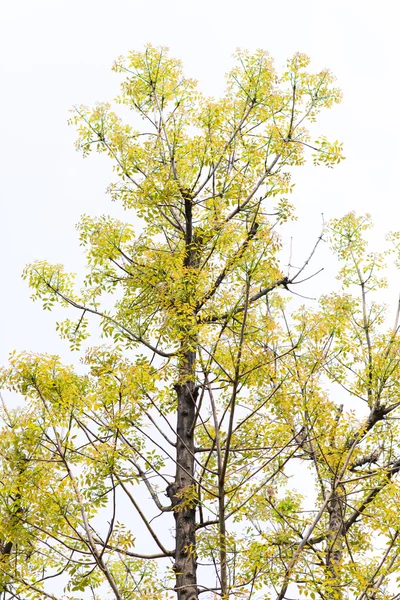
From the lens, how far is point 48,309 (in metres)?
7.68

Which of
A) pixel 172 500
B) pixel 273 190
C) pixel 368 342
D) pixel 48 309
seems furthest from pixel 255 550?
pixel 368 342

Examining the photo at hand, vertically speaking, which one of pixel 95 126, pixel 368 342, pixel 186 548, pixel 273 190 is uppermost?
pixel 95 126

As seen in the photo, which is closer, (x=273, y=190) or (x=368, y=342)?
(x=273, y=190)

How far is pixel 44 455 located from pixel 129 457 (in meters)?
1.21

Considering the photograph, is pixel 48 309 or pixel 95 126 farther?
pixel 95 126

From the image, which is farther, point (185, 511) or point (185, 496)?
point (185, 511)

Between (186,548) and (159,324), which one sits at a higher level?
(159,324)

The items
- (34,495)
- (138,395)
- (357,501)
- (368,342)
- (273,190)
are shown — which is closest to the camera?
(34,495)

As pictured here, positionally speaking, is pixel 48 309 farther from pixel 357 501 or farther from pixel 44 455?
pixel 357 501

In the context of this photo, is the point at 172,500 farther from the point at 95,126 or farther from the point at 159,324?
the point at 95,126

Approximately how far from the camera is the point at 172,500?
6.96 m

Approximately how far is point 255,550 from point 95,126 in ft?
19.5

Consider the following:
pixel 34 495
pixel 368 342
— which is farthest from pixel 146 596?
pixel 368 342

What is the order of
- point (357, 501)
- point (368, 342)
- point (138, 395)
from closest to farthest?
point (138, 395), point (357, 501), point (368, 342)
